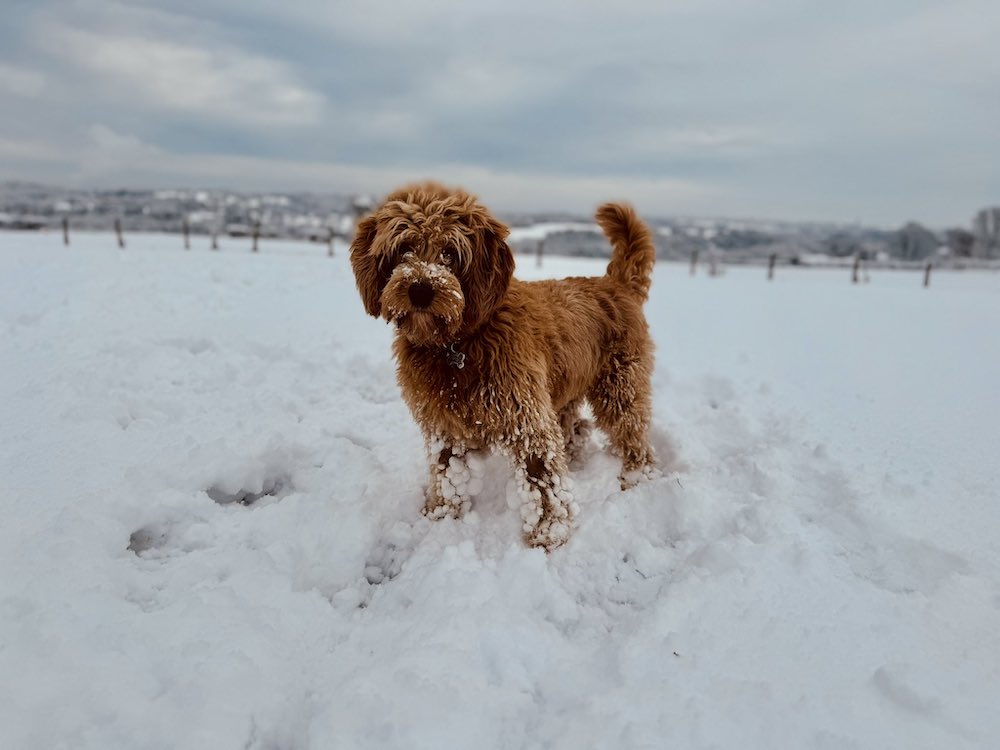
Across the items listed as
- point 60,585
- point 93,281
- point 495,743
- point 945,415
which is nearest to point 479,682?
point 495,743

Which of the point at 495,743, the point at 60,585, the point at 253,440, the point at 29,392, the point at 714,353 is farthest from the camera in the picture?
the point at 714,353

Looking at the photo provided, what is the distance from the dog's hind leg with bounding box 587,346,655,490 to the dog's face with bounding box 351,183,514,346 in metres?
1.54

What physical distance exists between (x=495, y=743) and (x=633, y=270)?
151 inches

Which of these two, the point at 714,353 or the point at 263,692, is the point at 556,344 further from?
the point at 714,353

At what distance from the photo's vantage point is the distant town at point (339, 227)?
50.0m

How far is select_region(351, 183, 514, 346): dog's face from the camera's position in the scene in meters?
3.35

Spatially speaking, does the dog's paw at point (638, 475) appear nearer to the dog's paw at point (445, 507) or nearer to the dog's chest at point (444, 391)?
the dog's paw at point (445, 507)

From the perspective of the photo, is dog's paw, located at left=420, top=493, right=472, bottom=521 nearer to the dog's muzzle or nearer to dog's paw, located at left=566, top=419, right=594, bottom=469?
dog's paw, located at left=566, top=419, right=594, bottom=469

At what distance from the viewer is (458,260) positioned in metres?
3.54

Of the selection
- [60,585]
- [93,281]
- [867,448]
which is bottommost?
[60,585]

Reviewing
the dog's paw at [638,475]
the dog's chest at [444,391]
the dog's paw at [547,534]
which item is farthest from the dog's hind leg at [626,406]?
the dog's chest at [444,391]

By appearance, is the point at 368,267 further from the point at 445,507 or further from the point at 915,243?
the point at 915,243

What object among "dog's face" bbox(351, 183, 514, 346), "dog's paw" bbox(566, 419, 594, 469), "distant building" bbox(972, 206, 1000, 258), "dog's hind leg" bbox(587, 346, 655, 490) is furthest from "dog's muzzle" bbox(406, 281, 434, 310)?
"distant building" bbox(972, 206, 1000, 258)

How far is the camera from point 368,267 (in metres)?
3.70
